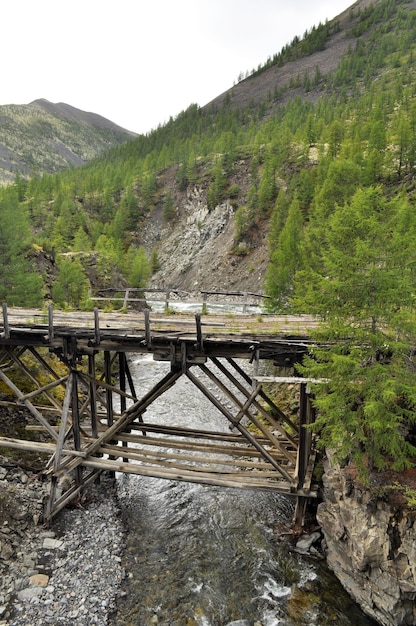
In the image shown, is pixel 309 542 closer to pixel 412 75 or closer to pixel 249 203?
pixel 249 203

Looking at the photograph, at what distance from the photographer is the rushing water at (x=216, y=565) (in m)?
9.31

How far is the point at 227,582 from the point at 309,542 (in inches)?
112

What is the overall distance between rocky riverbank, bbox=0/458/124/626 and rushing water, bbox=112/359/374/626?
0.57 m

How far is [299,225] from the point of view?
37500 millimetres

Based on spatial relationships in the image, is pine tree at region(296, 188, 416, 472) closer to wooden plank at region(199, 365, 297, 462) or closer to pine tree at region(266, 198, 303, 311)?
wooden plank at region(199, 365, 297, 462)

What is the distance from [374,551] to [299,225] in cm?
3257

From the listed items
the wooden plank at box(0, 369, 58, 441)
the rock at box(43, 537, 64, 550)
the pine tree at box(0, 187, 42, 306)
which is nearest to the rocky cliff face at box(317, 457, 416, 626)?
the rock at box(43, 537, 64, 550)

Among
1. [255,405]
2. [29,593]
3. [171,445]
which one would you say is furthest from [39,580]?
A: [255,405]

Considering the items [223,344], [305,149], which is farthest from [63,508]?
[305,149]

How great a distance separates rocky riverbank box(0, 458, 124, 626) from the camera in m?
8.89

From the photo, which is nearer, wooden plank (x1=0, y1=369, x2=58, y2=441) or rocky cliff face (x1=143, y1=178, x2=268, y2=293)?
wooden plank (x1=0, y1=369, x2=58, y2=441)

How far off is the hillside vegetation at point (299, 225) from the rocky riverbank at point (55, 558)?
23.1ft

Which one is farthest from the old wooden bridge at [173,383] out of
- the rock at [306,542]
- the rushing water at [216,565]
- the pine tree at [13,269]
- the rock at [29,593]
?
the pine tree at [13,269]

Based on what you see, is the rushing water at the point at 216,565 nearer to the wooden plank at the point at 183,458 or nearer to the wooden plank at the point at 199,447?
the wooden plank at the point at 183,458
